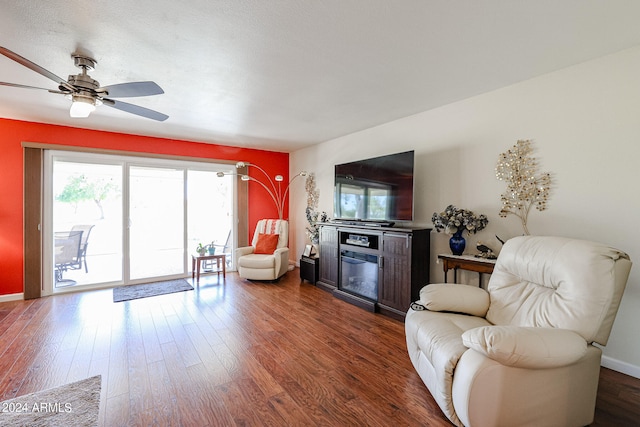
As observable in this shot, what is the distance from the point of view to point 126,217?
4.53 m

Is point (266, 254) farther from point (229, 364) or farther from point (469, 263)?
point (469, 263)

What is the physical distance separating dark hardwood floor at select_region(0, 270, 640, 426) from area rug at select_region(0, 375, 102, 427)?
2.7 inches

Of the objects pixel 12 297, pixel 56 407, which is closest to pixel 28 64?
pixel 56 407

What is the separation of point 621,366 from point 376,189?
8.72 feet

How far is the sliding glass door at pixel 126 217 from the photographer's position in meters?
4.14

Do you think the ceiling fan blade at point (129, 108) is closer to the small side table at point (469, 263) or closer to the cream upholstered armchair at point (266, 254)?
the cream upholstered armchair at point (266, 254)

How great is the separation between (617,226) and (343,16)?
2567 mm

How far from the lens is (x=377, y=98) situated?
10.2 ft

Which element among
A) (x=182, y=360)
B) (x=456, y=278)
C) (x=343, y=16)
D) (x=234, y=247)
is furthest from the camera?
(x=234, y=247)

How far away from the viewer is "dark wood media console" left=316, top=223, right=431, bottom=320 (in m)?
3.11

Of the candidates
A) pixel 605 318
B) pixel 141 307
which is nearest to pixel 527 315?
pixel 605 318

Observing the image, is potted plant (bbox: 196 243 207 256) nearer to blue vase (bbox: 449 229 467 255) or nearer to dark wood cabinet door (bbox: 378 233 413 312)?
→ dark wood cabinet door (bbox: 378 233 413 312)

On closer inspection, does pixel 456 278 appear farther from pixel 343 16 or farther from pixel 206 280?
pixel 206 280

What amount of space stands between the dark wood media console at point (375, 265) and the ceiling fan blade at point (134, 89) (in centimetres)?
260
